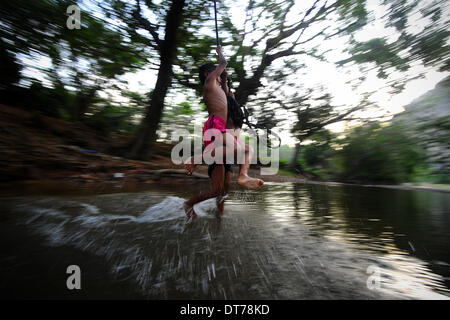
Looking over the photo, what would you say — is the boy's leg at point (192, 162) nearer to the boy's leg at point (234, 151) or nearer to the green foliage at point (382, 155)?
the boy's leg at point (234, 151)

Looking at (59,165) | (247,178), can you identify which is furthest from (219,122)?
(59,165)

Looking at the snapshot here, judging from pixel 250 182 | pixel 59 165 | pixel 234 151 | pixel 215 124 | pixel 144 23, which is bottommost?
pixel 250 182

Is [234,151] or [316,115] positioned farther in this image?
[316,115]

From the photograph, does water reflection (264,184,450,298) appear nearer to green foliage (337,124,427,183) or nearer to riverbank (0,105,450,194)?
riverbank (0,105,450,194)

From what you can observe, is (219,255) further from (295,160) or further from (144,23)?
(295,160)

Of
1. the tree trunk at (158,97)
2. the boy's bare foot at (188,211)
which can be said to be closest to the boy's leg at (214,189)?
the boy's bare foot at (188,211)

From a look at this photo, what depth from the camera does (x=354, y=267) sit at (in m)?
1.41

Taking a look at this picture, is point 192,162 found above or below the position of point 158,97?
below

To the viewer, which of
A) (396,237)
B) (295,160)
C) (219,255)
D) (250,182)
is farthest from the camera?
Result: (295,160)

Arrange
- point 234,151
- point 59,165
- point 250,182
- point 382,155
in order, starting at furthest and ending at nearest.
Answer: point 382,155 → point 59,165 → point 234,151 → point 250,182

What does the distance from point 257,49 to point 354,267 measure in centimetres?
1017

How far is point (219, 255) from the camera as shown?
5.12ft

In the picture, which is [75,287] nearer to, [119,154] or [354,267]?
[354,267]
